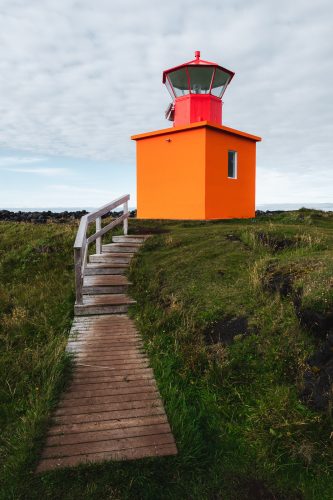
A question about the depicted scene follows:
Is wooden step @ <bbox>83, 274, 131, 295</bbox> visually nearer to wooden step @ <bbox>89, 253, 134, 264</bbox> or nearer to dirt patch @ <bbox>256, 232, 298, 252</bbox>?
wooden step @ <bbox>89, 253, 134, 264</bbox>

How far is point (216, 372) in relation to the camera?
201 inches

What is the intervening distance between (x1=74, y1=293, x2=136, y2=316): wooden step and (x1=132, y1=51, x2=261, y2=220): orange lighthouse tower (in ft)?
29.7

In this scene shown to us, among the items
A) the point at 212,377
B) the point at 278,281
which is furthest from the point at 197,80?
the point at 212,377

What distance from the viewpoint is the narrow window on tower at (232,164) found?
58.5 ft

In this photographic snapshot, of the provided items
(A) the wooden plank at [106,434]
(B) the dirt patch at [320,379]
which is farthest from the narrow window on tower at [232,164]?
(A) the wooden plank at [106,434]

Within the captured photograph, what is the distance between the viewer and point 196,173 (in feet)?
53.4

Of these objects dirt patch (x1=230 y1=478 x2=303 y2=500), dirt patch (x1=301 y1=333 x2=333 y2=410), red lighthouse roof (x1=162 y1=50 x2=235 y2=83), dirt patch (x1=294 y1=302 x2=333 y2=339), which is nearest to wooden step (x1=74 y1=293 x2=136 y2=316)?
dirt patch (x1=294 y1=302 x2=333 y2=339)

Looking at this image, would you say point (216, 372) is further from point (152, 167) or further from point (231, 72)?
point (231, 72)

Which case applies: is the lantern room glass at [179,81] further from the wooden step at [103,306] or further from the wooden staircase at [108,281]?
the wooden step at [103,306]

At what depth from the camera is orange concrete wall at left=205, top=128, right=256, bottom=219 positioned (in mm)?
16328

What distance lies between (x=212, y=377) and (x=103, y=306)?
3.28m

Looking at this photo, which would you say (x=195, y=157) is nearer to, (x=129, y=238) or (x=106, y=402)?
(x=129, y=238)

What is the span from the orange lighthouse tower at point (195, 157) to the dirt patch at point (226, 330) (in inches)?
406

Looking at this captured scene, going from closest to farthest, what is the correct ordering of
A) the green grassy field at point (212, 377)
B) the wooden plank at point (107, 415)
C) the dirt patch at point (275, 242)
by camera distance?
1. the green grassy field at point (212, 377)
2. the wooden plank at point (107, 415)
3. the dirt patch at point (275, 242)
